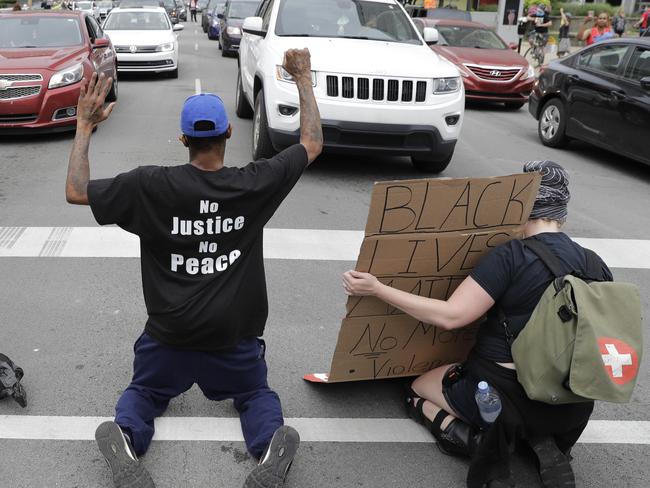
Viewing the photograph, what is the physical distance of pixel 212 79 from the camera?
643 inches

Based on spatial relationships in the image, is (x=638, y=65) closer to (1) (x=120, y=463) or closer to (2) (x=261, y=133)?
(2) (x=261, y=133)

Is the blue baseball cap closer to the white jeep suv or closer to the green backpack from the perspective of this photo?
the green backpack

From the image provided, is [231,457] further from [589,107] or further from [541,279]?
[589,107]

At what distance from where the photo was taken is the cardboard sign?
3.11 meters

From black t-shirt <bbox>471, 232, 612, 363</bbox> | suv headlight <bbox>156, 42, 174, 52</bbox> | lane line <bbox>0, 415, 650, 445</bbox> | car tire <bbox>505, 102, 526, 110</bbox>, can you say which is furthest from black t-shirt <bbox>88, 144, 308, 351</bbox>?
suv headlight <bbox>156, 42, 174, 52</bbox>

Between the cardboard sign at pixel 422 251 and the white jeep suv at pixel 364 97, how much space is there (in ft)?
14.1

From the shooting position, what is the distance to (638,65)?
939cm

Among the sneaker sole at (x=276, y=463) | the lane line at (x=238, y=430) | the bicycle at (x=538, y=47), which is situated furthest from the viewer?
the bicycle at (x=538, y=47)

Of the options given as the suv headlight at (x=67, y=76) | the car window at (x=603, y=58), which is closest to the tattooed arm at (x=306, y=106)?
the suv headlight at (x=67, y=76)

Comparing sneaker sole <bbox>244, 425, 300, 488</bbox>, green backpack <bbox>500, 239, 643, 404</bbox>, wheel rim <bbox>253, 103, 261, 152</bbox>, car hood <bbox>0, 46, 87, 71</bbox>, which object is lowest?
wheel rim <bbox>253, 103, 261, 152</bbox>

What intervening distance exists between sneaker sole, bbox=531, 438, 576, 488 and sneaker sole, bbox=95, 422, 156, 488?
1.52 meters

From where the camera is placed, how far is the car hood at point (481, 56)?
13852 millimetres

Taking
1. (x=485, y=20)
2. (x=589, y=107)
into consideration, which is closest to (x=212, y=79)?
(x=589, y=107)

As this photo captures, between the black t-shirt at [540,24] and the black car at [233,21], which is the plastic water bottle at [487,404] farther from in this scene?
the black t-shirt at [540,24]
